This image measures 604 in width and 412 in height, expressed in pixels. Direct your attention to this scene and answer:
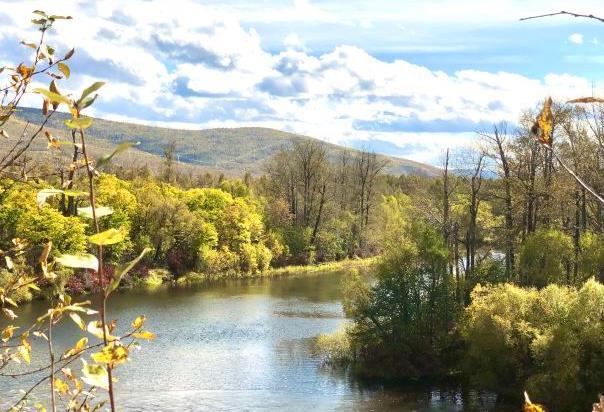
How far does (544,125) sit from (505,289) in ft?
70.7

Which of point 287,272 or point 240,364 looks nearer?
point 240,364

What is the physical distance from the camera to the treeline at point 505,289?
19688 mm

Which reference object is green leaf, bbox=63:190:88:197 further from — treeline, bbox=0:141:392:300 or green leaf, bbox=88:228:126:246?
treeline, bbox=0:141:392:300

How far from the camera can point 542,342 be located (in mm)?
19812

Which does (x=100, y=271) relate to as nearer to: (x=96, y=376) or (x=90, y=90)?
(x=96, y=376)

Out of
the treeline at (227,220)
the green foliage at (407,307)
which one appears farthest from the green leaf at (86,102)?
the treeline at (227,220)

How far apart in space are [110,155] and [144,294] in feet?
131

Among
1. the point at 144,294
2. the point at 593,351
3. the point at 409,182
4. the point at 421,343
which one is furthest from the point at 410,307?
the point at 409,182

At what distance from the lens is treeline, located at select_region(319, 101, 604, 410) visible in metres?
19.7

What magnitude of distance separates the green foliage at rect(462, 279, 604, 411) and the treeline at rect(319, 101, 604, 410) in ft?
0.12

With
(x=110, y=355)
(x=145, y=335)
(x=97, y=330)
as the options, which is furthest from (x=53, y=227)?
(x=110, y=355)

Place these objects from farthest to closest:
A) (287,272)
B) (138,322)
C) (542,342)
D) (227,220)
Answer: (227,220), (287,272), (542,342), (138,322)

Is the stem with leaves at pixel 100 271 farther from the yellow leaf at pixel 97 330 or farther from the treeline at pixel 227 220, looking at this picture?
the treeline at pixel 227 220

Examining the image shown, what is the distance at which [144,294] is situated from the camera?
131 feet
